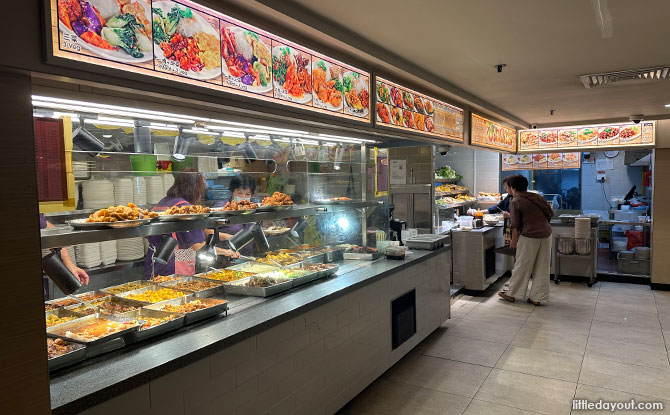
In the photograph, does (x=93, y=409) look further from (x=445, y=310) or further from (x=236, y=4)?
(x=445, y=310)

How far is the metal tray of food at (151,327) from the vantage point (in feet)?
7.74

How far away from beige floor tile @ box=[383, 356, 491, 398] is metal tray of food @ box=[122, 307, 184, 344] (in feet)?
8.26

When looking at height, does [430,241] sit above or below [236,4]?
below

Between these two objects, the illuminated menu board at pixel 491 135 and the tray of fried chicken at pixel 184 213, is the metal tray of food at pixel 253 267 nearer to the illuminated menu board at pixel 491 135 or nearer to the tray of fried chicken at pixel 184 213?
the tray of fried chicken at pixel 184 213

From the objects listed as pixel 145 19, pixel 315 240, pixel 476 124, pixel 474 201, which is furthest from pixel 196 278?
pixel 474 201

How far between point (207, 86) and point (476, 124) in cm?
539

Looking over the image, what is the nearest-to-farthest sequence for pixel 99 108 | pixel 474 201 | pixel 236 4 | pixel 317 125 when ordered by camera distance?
pixel 99 108 → pixel 236 4 → pixel 317 125 → pixel 474 201

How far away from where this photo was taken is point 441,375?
443 centimetres

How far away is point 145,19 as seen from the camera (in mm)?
2271

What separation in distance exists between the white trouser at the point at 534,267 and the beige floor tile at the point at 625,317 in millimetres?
770

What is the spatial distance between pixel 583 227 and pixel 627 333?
2863mm

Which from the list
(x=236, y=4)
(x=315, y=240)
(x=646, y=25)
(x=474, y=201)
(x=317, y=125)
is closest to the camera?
(x=236, y=4)

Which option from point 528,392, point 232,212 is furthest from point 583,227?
point 232,212

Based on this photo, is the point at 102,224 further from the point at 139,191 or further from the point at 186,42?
the point at 186,42
